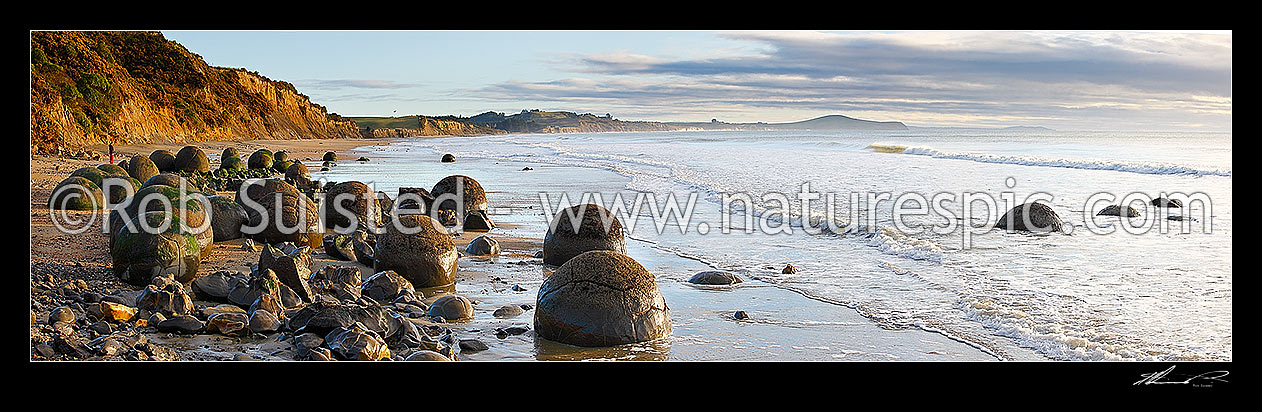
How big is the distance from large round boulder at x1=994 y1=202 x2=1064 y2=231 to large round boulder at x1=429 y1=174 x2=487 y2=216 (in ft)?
28.2

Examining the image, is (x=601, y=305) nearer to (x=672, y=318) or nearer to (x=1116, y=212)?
(x=672, y=318)

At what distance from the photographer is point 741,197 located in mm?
20594

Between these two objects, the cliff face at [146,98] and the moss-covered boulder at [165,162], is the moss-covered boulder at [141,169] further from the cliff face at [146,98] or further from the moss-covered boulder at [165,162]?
the moss-covered boulder at [165,162]

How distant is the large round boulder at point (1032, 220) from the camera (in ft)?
45.8

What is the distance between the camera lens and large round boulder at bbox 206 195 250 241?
10891 mm

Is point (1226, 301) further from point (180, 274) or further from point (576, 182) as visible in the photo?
point (576, 182)

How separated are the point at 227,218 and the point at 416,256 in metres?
3.58

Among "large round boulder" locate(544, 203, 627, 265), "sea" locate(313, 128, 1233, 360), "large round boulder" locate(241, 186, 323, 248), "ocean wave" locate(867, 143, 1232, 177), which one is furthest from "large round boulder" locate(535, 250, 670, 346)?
"ocean wave" locate(867, 143, 1232, 177)

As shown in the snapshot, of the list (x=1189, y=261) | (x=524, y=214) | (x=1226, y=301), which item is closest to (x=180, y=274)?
(x=524, y=214)

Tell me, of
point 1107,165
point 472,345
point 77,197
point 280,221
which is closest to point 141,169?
point 77,197

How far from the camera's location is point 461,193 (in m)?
15.4

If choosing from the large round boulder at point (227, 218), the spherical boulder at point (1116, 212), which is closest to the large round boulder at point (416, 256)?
the large round boulder at point (227, 218)

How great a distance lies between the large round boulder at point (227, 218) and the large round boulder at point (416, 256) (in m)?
3.04
